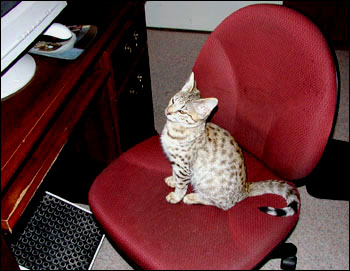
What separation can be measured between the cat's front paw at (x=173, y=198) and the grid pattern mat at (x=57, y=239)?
0.65 meters

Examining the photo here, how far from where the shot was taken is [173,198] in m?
1.24

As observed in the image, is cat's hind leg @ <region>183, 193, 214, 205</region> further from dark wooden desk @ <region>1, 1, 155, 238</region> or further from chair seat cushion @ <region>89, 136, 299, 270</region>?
dark wooden desk @ <region>1, 1, 155, 238</region>

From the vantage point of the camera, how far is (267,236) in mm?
1109

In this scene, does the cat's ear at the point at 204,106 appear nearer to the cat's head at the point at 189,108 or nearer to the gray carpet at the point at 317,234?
the cat's head at the point at 189,108

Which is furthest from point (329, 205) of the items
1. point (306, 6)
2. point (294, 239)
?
point (306, 6)

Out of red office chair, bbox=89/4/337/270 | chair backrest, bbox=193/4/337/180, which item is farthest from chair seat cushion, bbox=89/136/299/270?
chair backrest, bbox=193/4/337/180

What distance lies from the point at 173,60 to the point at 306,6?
3.95 feet

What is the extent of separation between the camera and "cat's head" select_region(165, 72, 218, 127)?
1.18 meters

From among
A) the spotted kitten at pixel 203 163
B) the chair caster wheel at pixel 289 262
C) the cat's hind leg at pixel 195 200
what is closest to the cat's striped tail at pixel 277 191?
the spotted kitten at pixel 203 163

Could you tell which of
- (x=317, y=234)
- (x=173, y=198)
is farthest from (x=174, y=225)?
(x=317, y=234)

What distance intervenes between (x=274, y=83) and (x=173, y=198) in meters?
0.52

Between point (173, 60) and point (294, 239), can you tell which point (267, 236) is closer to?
point (294, 239)

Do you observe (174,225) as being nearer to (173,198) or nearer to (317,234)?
(173,198)

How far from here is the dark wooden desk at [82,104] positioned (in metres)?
0.88
